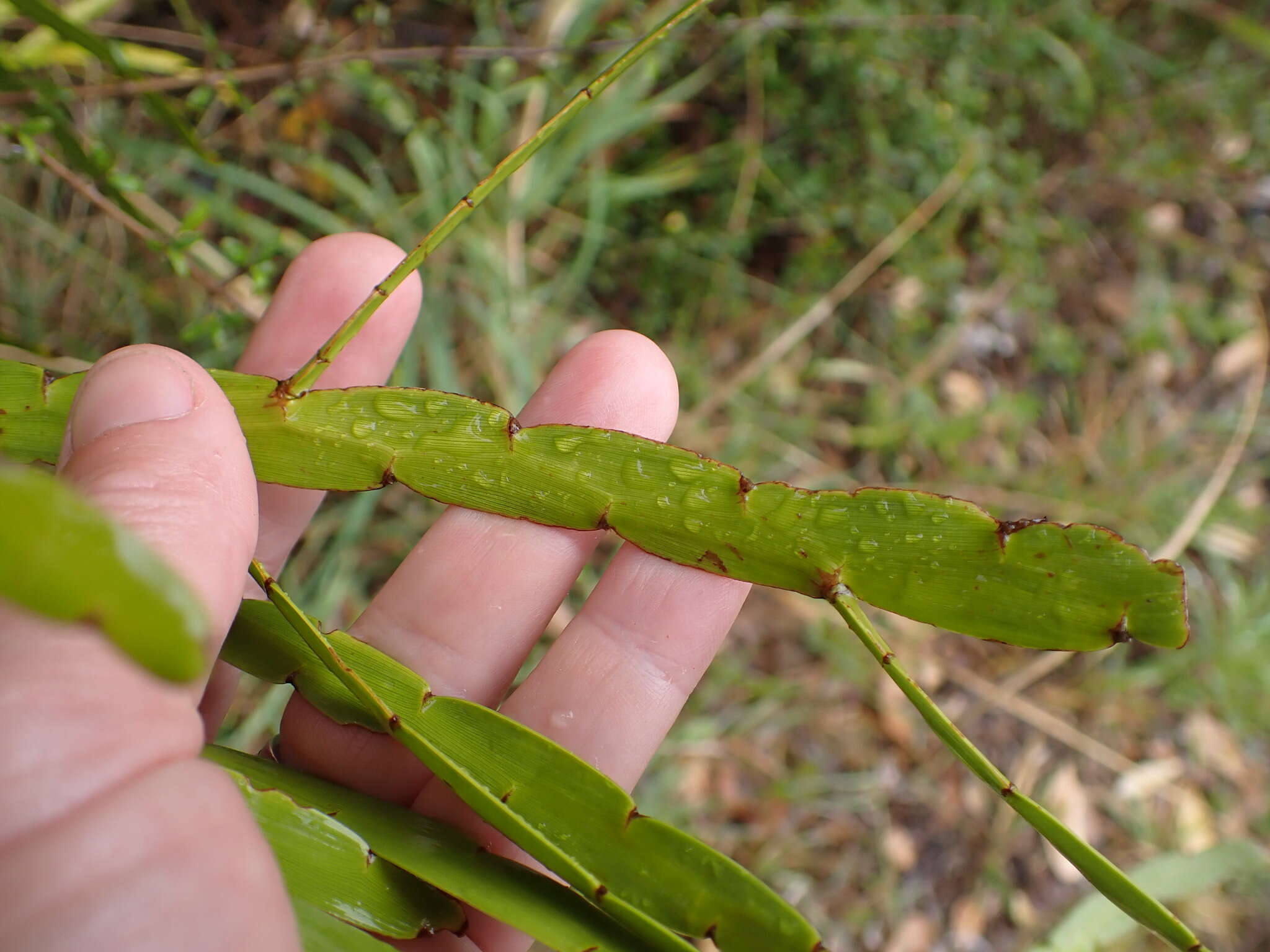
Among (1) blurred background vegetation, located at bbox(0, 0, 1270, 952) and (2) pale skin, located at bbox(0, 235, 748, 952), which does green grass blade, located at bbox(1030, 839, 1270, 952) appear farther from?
(2) pale skin, located at bbox(0, 235, 748, 952)

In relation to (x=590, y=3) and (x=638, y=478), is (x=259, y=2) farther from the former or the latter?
(x=638, y=478)

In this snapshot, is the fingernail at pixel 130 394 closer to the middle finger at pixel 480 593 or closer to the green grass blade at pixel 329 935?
the middle finger at pixel 480 593

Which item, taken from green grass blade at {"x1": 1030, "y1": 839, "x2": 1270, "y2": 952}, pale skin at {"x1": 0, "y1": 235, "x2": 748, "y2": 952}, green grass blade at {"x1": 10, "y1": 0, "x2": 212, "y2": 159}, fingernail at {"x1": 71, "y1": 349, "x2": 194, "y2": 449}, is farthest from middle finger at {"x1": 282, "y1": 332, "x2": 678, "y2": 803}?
green grass blade at {"x1": 1030, "y1": 839, "x2": 1270, "y2": 952}

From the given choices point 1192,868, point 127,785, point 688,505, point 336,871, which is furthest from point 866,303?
point 127,785

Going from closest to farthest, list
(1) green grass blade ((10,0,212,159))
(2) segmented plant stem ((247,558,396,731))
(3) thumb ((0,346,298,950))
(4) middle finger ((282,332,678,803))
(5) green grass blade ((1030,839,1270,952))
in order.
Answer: (3) thumb ((0,346,298,950)) < (2) segmented plant stem ((247,558,396,731)) < (1) green grass blade ((10,0,212,159)) < (4) middle finger ((282,332,678,803)) < (5) green grass blade ((1030,839,1270,952))

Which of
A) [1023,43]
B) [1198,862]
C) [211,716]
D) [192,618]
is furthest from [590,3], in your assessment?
[1198,862]

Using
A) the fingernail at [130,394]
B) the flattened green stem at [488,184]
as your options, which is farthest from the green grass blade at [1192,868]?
the fingernail at [130,394]

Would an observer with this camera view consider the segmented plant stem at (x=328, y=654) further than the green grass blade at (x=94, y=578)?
Yes
